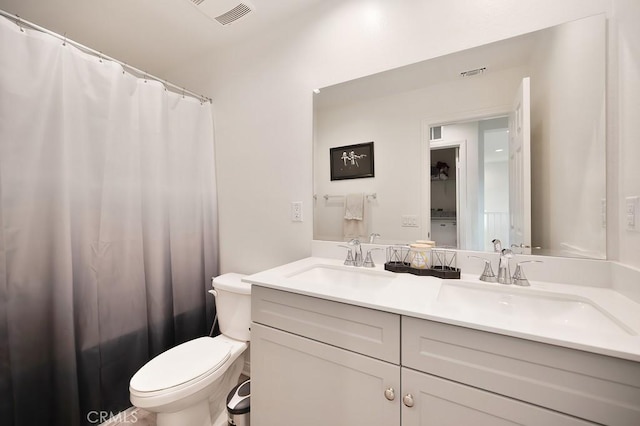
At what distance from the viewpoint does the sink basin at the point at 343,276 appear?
1.20 m

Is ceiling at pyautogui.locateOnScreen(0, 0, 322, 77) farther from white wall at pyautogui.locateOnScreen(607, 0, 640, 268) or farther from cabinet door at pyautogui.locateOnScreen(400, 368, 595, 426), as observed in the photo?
cabinet door at pyautogui.locateOnScreen(400, 368, 595, 426)

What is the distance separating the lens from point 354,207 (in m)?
1.52

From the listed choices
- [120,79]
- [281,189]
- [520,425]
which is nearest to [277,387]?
[520,425]

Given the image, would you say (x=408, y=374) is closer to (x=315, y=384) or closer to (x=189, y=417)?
(x=315, y=384)

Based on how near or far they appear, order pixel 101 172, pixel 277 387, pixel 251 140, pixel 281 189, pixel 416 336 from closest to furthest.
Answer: pixel 416 336, pixel 277 387, pixel 101 172, pixel 281 189, pixel 251 140

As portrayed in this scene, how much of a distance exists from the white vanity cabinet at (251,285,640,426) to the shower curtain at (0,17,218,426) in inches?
37.5

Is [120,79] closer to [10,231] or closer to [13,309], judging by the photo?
[10,231]

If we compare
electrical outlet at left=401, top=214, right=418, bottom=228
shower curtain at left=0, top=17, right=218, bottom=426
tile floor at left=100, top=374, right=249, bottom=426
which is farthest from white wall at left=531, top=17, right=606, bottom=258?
tile floor at left=100, top=374, right=249, bottom=426

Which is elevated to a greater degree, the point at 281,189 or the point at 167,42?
the point at 167,42

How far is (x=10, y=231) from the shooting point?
1.11 m

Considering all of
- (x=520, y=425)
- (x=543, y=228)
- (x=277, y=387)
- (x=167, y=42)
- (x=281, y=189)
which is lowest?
(x=277, y=387)

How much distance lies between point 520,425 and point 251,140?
74.6 inches

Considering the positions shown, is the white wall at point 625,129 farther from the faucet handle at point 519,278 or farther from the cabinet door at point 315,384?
the cabinet door at point 315,384

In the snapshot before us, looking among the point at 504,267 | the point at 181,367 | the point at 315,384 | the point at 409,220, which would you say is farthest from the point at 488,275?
the point at 181,367
